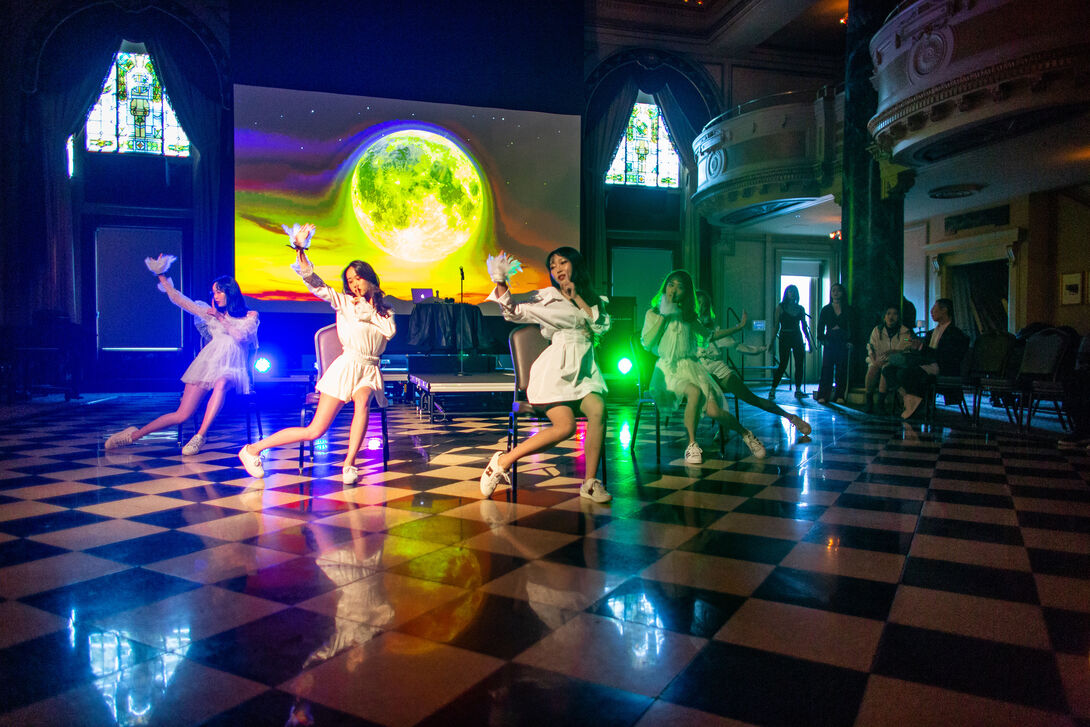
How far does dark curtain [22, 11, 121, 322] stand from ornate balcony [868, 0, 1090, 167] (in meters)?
10.9

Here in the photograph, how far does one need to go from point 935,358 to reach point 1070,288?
6409mm

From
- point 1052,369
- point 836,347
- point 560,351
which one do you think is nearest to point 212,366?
point 560,351

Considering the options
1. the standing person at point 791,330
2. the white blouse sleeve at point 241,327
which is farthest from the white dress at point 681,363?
A: the standing person at point 791,330

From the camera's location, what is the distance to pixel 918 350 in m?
6.94

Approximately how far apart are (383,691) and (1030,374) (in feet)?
22.0

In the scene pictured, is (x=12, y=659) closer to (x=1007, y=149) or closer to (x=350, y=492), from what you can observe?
(x=350, y=492)

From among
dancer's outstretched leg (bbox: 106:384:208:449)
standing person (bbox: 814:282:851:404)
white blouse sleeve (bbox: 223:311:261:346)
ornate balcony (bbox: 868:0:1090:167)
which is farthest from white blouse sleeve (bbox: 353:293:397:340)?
standing person (bbox: 814:282:851:404)

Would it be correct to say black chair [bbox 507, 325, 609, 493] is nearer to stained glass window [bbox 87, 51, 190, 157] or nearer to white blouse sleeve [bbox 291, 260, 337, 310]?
white blouse sleeve [bbox 291, 260, 337, 310]

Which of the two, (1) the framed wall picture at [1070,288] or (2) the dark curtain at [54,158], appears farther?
(1) the framed wall picture at [1070,288]

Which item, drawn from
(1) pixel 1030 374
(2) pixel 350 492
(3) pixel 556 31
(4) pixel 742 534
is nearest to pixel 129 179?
(3) pixel 556 31

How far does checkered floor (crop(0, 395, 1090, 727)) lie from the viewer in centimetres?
146

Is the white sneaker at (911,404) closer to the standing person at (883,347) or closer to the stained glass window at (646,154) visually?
the standing person at (883,347)

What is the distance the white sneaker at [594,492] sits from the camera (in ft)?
10.9

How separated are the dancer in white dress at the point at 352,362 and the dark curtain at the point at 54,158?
349 inches
